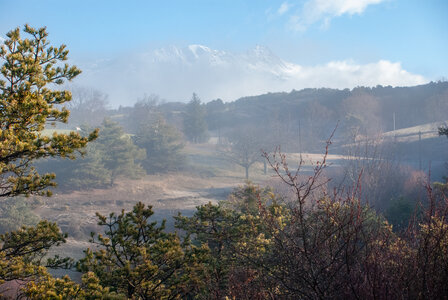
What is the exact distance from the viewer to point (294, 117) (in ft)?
206

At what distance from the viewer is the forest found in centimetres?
397

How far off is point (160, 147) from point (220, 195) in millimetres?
12063

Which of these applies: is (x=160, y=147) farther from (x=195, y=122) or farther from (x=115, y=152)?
(x=195, y=122)

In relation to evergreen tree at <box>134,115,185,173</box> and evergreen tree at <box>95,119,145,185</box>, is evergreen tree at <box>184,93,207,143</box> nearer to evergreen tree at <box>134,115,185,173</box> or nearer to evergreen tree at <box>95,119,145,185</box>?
evergreen tree at <box>134,115,185,173</box>

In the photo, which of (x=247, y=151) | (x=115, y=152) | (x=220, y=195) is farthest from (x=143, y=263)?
(x=247, y=151)

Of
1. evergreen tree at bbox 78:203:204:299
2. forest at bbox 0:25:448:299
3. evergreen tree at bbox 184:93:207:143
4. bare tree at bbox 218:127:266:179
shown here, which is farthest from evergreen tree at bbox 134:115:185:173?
evergreen tree at bbox 78:203:204:299

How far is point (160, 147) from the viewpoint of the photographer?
1569 inches

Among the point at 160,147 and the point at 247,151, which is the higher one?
the point at 160,147

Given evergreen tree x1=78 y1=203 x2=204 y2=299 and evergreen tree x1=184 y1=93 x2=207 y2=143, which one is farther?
evergreen tree x1=184 y1=93 x2=207 y2=143

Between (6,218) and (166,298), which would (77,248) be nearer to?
(6,218)

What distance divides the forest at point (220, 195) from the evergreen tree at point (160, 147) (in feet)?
0.56

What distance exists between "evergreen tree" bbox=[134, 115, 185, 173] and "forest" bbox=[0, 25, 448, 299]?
0.56 feet

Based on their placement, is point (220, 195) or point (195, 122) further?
point (195, 122)

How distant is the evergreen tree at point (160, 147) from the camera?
1556 inches
